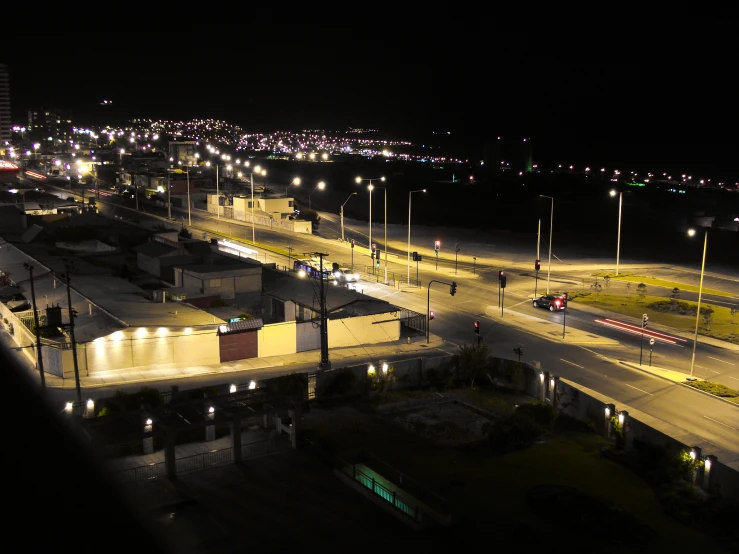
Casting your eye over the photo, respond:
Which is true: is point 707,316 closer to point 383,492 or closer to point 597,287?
point 597,287

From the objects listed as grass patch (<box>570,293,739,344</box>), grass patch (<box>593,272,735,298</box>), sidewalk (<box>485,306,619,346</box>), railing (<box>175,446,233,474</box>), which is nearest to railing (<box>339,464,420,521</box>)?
railing (<box>175,446,233,474</box>)

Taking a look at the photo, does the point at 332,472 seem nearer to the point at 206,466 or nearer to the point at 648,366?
the point at 206,466

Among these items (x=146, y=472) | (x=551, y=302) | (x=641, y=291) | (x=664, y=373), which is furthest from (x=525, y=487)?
(x=641, y=291)

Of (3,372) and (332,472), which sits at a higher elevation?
(3,372)

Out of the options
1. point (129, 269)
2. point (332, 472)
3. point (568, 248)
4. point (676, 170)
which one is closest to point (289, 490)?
point (332, 472)

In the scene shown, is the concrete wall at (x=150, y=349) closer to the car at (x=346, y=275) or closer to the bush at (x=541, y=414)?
Result: the bush at (x=541, y=414)

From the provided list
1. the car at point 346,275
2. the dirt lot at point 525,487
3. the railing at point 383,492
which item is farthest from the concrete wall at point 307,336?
the car at point 346,275
